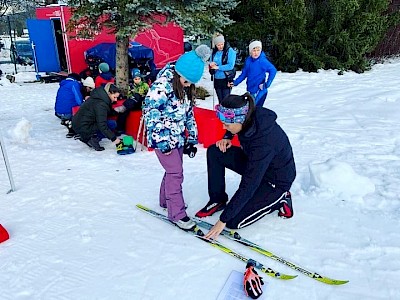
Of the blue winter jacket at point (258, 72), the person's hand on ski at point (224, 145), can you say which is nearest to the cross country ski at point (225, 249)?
the person's hand on ski at point (224, 145)

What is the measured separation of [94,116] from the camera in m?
5.58

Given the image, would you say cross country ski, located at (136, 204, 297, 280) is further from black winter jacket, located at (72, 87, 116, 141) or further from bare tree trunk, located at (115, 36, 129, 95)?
bare tree trunk, located at (115, 36, 129, 95)

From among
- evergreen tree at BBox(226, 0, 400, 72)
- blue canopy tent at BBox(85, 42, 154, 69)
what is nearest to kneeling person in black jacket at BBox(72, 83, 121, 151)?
blue canopy tent at BBox(85, 42, 154, 69)

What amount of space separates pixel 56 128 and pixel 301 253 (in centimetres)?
559

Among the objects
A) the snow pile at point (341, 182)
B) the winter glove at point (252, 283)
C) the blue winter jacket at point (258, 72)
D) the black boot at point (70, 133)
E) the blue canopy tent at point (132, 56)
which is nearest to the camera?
the winter glove at point (252, 283)

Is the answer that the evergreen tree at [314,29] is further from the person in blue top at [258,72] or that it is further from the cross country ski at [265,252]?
the cross country ski at [265,252]

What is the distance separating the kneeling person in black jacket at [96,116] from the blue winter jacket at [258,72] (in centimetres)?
219

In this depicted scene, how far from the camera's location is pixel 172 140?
3.07 metres

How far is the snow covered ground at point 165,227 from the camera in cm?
257

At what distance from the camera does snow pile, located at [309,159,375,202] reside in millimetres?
3686

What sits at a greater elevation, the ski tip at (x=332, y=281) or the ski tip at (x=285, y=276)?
the ski tip at (x=332, y=281)

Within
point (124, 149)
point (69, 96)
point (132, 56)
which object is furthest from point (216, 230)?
point (132, 56)

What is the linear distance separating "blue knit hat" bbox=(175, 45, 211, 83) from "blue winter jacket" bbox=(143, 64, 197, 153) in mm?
142

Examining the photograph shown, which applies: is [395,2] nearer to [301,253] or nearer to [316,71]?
[316,71]
